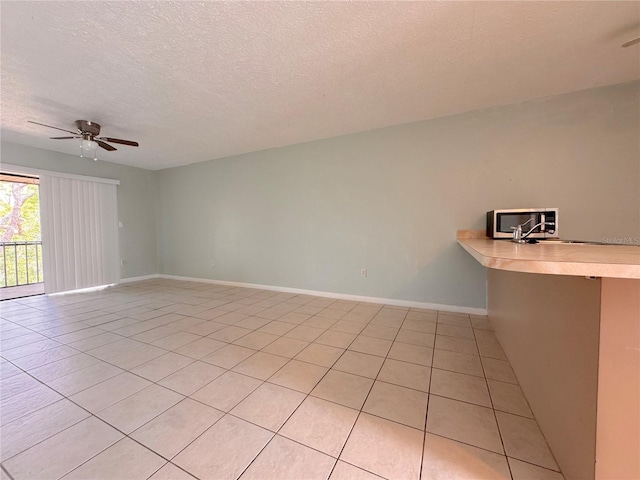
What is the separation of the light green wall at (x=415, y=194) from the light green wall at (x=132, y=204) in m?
1.39

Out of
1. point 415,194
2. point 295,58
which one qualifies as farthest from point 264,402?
point 415,194

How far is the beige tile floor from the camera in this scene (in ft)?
3.71

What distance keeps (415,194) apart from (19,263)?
8052mm

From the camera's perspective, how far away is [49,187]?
13.4ft

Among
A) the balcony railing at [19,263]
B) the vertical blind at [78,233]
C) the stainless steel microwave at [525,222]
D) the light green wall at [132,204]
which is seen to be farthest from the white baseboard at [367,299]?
the balcony railing at [19,263]

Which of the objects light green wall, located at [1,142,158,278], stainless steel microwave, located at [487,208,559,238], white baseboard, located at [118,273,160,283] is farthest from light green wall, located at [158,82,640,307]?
white baseboard, located at [118,273,160,283]

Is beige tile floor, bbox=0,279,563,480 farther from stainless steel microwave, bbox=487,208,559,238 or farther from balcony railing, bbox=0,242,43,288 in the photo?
balcony railing, bbox=0,242,43,288

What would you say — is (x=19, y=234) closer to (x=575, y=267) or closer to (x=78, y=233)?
(x=78, y=233)

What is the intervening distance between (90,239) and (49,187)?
3.61ft

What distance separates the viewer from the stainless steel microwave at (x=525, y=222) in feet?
7.33

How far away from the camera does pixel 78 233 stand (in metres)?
4.51

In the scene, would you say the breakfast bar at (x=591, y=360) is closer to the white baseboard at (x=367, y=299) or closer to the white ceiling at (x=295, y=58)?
the white ceiling at (x=295, y=58)

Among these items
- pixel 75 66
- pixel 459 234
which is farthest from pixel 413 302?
pixel 75 66

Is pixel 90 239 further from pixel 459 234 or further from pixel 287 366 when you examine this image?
pixel 459 234
